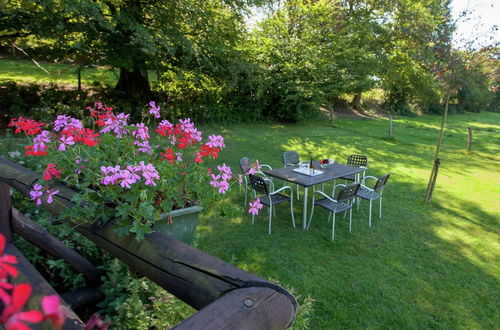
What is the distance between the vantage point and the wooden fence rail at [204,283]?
887 mm

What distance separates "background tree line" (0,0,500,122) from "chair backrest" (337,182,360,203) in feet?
8.79

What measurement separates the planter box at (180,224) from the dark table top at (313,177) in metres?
2.90

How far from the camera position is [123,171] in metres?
1.35

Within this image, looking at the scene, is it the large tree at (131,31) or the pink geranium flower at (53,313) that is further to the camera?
the large tree at (131,31)

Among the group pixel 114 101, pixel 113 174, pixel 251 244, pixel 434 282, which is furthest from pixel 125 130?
pixel 114 101

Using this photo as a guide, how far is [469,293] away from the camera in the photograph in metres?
3.42

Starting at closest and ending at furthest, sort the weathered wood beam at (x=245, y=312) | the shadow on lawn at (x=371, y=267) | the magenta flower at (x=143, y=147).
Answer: the weathered wood beam at (x=245, y=312)
the magenta flower at (x=143, y=147)
the shadow on lawn at (x=371, y=267)

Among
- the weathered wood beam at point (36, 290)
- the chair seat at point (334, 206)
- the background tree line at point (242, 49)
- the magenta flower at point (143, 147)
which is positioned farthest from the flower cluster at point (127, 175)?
the background tree line at point (242, 49)

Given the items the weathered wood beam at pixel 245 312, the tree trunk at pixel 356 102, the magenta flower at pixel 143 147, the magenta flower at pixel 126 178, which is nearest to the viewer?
the weathered wood beam at pixel 245 312

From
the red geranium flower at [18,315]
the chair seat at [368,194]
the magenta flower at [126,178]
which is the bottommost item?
the chair seat at [368,194]

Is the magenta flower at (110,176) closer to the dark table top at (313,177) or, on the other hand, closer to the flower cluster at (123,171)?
the flower cluster at (123,171)

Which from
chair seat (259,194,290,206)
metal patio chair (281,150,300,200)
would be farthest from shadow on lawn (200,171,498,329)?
metal patio chair (281,150,300,200)

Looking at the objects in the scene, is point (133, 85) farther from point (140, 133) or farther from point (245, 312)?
point (245, 312)

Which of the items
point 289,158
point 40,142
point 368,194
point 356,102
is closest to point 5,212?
point 40,142
